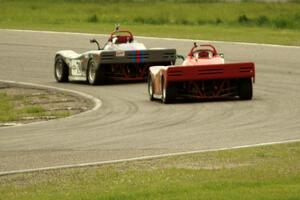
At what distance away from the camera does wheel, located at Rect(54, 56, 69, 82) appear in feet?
85.8

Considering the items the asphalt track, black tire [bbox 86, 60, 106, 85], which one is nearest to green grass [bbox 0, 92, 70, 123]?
the asphalt track

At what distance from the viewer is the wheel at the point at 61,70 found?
2614 centimetres

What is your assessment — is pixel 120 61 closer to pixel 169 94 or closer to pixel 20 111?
pixel 169 94

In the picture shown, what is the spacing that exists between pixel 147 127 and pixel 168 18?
3254 cm

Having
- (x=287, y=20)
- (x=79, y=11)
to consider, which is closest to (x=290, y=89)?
(x=287, y=20)

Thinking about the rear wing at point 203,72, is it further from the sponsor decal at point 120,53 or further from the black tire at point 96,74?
the black tire at point 96,74

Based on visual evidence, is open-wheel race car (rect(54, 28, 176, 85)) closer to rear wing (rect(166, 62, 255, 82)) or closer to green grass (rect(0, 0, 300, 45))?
rear wing (rect(166, 62, 255, 82))

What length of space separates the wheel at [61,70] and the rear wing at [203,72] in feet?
22.0

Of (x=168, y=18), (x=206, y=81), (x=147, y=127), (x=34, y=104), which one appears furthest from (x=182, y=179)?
(x=168, y=18)

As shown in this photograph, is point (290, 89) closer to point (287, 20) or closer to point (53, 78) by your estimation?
point (53, 78)

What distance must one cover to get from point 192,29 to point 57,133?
80.0 ft

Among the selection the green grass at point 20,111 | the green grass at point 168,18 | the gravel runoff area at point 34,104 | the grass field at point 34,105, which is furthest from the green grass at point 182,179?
the green grass at point 168,18

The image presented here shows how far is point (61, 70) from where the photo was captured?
26.3 meters

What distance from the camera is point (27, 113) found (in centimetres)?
1936
